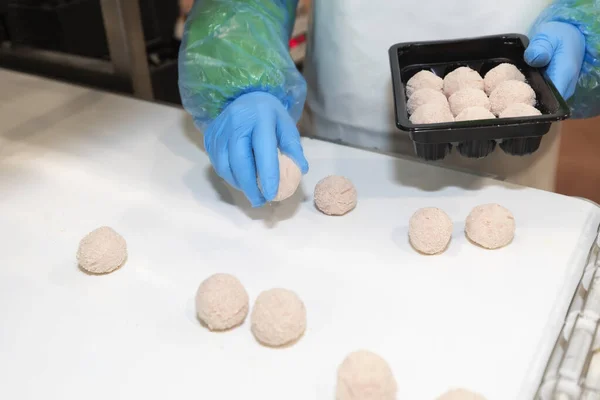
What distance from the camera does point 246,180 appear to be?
2.93 ft

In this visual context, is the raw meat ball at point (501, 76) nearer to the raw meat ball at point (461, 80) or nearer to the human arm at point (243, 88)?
the raw meat ball at point (461, 80)

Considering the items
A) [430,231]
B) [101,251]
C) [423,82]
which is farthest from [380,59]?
[101,251]

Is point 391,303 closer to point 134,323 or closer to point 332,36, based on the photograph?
point 134,323

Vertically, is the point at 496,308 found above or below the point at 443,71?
below

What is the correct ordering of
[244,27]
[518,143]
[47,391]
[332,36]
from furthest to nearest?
1. [332,36]
2. [244,27]
3. [518,143]
4. [47,391]

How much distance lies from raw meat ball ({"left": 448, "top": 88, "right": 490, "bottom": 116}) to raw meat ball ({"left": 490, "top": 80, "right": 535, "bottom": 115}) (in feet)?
0.05

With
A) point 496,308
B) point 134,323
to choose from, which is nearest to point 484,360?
point 496,308

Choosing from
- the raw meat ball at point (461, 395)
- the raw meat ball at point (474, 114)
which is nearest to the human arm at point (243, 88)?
the raw meat ball at point (474, 114)

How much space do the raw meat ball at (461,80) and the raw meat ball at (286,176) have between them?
0.99ft

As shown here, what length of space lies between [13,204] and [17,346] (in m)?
0.35

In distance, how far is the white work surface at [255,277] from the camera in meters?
0.72

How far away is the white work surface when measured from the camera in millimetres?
724

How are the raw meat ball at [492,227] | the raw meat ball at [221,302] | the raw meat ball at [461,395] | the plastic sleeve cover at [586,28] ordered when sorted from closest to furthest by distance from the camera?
the raw meat ball at [461,395]
the raw meat ball at [221,302]
the raw meat ball at [492,227]
the plastic sleeve cover at [586,28]

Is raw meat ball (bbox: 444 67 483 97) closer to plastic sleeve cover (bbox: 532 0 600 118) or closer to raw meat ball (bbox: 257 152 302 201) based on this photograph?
plastic sleeve cover (bbox: 532 0 600 118)
